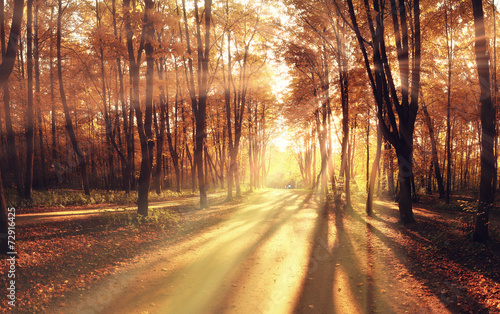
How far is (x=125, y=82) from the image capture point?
2439 cm

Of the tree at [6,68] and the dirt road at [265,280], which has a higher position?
the tree at [6,68]

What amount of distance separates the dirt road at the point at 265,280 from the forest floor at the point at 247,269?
0.02 m

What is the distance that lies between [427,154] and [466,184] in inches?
744

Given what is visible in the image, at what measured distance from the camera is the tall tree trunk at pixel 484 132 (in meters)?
7.42

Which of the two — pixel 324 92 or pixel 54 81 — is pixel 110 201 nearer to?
pixel 54 81

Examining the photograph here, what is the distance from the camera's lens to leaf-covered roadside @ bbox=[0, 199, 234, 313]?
4.97 meters

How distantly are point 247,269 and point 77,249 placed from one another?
14.1 feet

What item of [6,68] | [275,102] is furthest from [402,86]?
[275,102]

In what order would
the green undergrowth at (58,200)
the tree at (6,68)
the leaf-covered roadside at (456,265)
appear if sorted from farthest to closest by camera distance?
the green undergrowth at (58,200) → the tree at (6,68) → the leaf-covered roadside at (456,265)

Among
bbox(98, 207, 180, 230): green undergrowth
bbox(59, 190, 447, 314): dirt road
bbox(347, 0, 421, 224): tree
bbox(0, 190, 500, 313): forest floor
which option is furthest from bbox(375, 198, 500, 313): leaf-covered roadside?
bbox(98, 207, 180, 230): green undergrowth

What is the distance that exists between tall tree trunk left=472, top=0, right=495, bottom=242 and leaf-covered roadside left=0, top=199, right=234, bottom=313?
8829 millimetres

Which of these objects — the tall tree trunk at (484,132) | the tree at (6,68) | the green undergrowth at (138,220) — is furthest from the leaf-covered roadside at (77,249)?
the tall tree trunk at (484,132)

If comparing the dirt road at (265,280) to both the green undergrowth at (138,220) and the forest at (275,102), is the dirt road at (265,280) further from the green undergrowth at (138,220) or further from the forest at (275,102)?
the green undergrowth at (138,220)

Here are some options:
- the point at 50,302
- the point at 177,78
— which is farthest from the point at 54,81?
the point at 50,302
